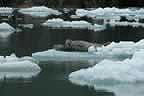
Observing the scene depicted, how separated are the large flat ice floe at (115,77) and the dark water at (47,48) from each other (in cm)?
12

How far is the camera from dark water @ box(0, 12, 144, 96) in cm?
649

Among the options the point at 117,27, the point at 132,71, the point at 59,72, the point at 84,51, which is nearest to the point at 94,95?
the point at 132,71

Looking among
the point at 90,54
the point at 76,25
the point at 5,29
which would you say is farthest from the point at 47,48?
the point at 76,25

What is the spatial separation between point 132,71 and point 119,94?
21.0 inches

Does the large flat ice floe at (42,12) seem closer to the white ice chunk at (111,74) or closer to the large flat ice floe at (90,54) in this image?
the large flat ice floe at (90,54)

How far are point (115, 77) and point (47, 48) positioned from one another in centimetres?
479

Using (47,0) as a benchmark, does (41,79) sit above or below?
above

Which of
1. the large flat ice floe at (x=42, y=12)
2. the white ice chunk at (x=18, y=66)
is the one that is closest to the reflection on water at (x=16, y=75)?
the white ice chunk at (x=18, y=66)

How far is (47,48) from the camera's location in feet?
36.7

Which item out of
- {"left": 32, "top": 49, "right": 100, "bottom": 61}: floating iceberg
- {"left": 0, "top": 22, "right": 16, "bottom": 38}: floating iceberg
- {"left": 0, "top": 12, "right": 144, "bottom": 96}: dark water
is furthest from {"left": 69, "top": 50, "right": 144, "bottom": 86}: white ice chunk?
{"left": 0, "top": 22, "right": 16, "bottom": 38}: floating iceberg

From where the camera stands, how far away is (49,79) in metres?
7.18

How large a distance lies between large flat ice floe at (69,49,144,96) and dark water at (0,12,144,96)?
12 centimetres

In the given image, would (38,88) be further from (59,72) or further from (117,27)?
(117,27)

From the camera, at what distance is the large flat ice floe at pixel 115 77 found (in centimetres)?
650
